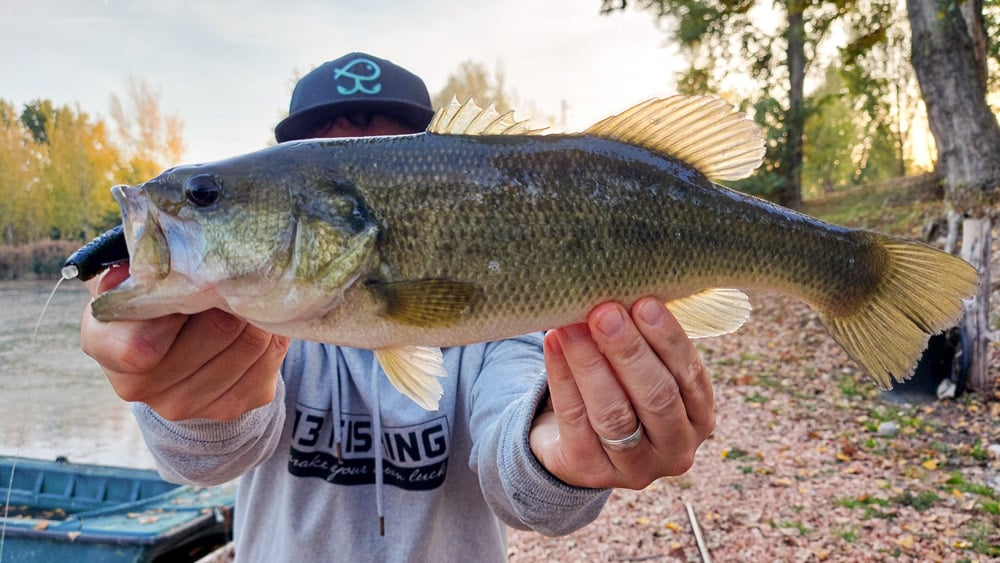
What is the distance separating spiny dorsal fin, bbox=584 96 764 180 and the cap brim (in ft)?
5.19

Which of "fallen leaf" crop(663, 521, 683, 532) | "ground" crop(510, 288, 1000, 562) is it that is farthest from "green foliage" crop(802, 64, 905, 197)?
"fallen leaf" crop(663, 521, 683, 532)

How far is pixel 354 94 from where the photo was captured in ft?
10.2

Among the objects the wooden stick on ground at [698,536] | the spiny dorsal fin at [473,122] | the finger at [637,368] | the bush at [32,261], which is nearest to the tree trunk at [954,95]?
the wooden stick on ground at [698,536]

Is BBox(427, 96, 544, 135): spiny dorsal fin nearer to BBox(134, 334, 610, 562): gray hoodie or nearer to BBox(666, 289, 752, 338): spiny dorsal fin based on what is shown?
BBox(666, 289, 752, 338): spiny dorsal fin

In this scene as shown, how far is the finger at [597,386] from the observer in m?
1.68

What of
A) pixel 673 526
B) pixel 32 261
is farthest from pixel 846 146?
pixel 32 261

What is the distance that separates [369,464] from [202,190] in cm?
160

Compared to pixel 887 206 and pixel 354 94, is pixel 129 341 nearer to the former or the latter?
pixel 354 94

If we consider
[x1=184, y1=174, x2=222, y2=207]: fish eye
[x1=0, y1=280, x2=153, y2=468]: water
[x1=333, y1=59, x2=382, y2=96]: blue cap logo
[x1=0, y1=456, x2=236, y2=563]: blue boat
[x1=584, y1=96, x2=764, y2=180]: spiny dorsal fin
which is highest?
[x1=333, y1=59, x2=382, y2=96]: blue cap logo

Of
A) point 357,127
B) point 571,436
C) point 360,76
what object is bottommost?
point 571,436

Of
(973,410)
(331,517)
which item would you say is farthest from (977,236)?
(331,517)

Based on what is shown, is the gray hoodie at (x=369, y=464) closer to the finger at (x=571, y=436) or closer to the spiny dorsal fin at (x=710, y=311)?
the finger at (x=571, y=436)

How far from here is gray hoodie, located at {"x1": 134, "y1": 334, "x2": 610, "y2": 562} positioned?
8.67 ft

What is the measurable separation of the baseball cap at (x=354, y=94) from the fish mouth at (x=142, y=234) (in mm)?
1620
